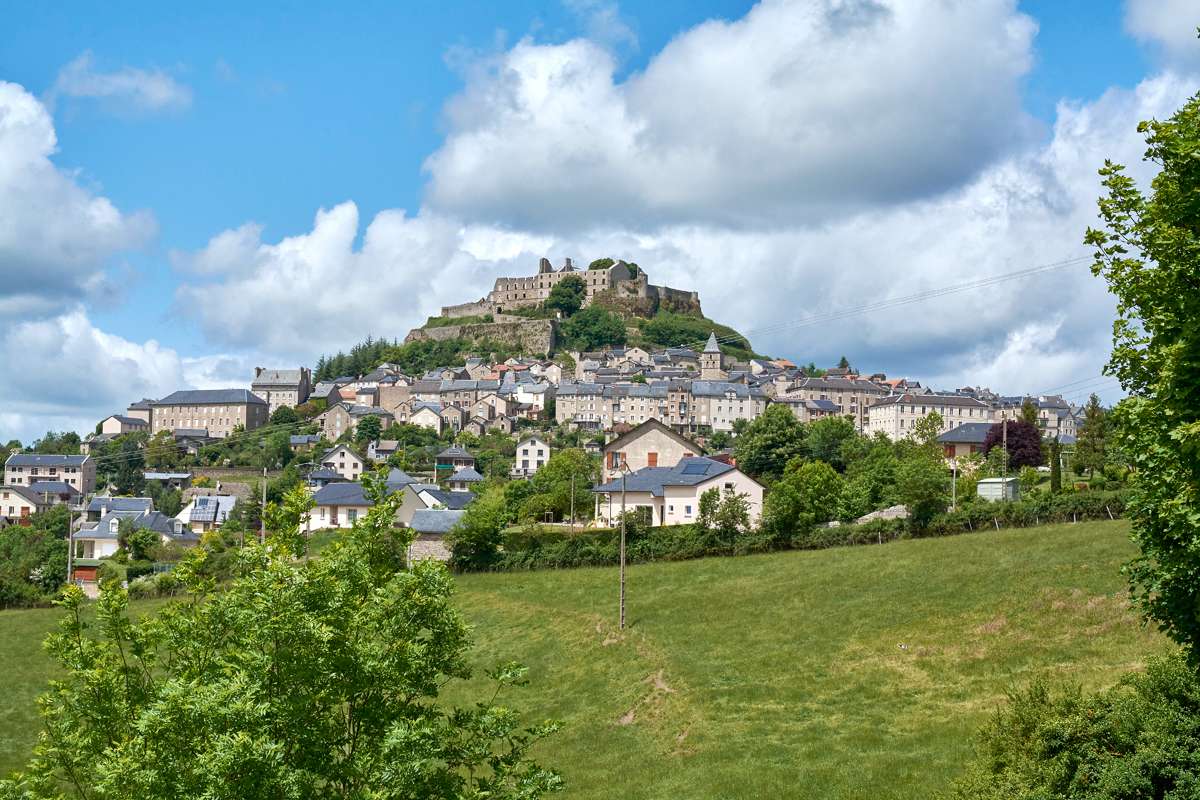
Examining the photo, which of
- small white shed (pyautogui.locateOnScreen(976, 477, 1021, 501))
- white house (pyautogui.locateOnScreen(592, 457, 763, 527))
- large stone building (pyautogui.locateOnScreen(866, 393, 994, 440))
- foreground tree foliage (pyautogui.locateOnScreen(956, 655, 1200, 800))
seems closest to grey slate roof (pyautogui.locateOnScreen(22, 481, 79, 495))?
white house (pyautogui.locateOnScreen(592, 457, 763, 527))

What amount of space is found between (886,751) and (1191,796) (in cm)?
920

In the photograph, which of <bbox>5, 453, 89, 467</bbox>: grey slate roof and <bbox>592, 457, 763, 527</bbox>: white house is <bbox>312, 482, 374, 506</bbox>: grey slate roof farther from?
<bbox>5, 453, 89, 467</bbox>: grey slate roof

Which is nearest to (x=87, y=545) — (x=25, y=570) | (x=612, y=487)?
(x=25, y=570)

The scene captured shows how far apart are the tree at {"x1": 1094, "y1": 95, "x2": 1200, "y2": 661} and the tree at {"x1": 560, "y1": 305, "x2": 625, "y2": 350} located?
16868 cm

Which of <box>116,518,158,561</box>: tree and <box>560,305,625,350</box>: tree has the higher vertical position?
<box>560,305,625,350</box>: tree

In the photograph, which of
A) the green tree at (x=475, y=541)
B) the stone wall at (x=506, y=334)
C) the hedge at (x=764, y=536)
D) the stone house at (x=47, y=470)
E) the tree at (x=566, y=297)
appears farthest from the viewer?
the tree at (x=566, y=297)

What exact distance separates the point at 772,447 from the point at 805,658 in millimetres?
50939

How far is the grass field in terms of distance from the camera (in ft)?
80.6

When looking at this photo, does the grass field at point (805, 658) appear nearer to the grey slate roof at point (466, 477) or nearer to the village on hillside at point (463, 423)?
the village on hillside at point (463, 423)

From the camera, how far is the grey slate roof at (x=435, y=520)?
6114cm

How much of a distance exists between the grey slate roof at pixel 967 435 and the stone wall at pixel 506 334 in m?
97.8

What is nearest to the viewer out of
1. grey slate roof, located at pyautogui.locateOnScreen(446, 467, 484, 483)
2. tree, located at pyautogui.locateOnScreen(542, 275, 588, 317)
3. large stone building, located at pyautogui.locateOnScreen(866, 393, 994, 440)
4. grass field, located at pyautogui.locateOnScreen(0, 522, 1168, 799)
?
grass field, located at pyautogui.locateOnScreen(0, 522, 1168, 799)

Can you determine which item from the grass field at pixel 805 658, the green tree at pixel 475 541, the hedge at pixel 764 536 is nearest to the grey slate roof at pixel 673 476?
the hedge at pixel 764 536

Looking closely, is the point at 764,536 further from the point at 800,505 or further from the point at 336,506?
the point at 336,506
